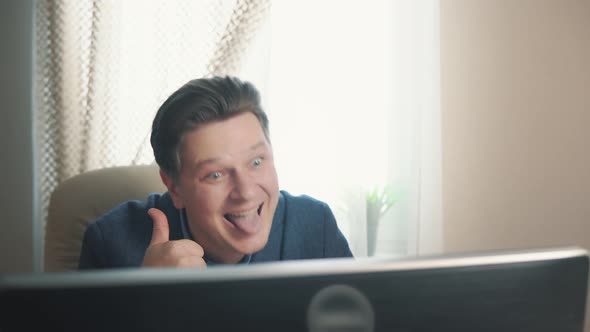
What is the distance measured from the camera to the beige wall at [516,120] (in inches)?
84.2

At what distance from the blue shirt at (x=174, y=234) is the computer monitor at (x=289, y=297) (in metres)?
0.70

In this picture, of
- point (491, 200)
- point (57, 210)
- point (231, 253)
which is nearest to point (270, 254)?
point (231, 253)

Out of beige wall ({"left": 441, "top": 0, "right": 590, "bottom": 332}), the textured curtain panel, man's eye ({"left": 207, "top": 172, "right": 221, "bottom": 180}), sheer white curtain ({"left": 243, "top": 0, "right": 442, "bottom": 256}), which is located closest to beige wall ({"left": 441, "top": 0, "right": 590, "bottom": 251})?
beige wall ({"left": 441, "top": 0, "right": 590, "bottom": 332})

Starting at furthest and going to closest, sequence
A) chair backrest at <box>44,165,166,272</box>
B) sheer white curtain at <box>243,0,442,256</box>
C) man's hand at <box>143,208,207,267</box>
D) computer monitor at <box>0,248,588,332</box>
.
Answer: sheer white curtain at <box>243,0,442,256</box>
chair backrest at <box>44,165,166,272</box>
man's hand at <box>143,208,207,267</box>
computer monitor at <box>0,248,588,332</box>

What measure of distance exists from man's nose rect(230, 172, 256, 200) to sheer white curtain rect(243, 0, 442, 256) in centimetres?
101

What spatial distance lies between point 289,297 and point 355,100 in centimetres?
174

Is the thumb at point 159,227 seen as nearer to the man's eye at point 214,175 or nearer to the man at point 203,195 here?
the man at point 203,195

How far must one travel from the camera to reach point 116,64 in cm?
181

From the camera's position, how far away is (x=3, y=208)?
5.78ft

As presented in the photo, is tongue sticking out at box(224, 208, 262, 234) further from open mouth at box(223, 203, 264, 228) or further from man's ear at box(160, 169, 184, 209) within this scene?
man's ear at box(160, 169, 184, 209)

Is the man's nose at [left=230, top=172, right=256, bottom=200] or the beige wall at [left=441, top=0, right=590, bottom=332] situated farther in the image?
the beige wall at [left=441, top=0, right=590, bottom=332]

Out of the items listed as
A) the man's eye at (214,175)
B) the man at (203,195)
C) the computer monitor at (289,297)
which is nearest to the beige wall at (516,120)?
the man at (203,195)

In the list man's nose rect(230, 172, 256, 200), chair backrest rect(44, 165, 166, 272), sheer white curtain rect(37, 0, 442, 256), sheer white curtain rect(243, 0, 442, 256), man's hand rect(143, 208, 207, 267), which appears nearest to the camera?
man's hand rect(143, 208, 207, 267)

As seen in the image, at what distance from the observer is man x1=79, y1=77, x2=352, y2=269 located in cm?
103
